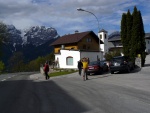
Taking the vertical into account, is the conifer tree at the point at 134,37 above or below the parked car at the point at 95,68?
above

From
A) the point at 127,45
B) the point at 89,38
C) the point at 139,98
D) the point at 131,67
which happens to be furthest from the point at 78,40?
the point at 139,98

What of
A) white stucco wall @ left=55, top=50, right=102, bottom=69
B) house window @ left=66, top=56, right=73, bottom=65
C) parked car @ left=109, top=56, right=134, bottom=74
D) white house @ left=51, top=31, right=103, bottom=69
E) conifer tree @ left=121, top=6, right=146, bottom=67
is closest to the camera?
parked car @ left=109, top=56, right=134, bottom=74

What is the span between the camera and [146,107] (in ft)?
32.4

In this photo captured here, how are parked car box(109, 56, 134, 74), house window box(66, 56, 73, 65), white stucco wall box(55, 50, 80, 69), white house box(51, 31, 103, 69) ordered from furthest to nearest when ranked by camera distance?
house window box(66, 56, 73, 65)
white house box(51, 31, 103, 69)
white stucco wall box(55, 50, 80, 69)
parked car box(109, 56, 134, 74)

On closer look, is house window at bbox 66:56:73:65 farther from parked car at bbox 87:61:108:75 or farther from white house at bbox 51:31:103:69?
parked car at bbox 87:61:108:75

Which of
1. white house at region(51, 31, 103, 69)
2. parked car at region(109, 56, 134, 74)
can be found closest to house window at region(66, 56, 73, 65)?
white house at region(51, 31, 103, 69)

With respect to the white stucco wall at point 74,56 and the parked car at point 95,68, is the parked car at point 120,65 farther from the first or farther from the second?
the white stucco wall at point 74,56

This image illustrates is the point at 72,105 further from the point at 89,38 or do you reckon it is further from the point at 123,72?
the point at 89,38

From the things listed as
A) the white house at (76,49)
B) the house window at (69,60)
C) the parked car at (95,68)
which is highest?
the white house at (76,49)

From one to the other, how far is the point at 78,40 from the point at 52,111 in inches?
2063

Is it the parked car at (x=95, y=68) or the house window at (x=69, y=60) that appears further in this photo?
the house window at (x=69, y=60)

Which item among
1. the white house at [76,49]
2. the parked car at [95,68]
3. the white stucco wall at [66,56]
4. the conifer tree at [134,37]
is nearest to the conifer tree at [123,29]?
the conifer tree at [134,37]

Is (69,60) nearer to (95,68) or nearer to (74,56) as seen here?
(74,56)

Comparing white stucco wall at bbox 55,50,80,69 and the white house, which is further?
the white house
